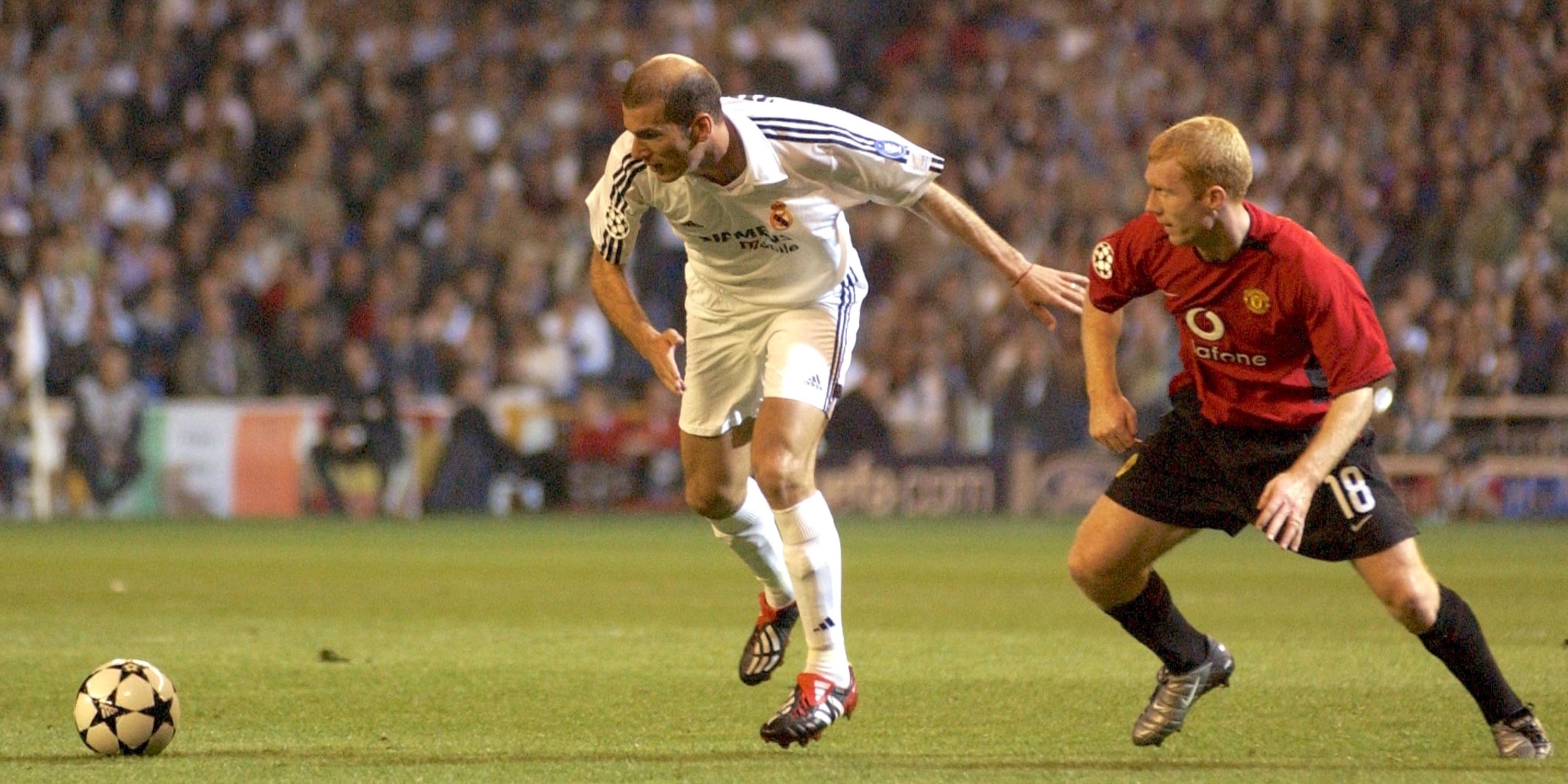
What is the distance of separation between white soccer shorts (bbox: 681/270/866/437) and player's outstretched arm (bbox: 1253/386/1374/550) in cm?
147

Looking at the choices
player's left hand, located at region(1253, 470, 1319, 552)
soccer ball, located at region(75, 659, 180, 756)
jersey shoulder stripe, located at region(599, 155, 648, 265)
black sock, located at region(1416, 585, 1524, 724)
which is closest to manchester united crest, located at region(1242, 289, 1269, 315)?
player's left hand, located at region(1253, 470, 1319, 552)

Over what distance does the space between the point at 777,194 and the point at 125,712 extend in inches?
87.9

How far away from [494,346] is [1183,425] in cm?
1302

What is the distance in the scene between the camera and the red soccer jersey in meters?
4.97

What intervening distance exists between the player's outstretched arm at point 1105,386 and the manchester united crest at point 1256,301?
0.37 meters

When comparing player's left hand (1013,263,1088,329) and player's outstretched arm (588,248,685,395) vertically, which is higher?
player's left hand (1013,263,1088,329)

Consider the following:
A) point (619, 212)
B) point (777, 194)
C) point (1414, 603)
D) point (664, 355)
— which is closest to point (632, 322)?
point (664, 355)

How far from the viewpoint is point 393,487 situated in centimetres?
1741

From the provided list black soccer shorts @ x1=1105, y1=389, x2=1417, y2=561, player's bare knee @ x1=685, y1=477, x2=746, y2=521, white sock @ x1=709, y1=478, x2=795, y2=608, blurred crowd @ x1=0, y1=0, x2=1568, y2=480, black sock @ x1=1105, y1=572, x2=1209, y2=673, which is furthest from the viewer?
blurred crowd @ x1=0, y1=0, x2=1568, y2=480

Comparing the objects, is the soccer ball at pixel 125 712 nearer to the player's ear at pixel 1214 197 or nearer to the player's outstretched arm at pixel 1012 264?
the player's outstretched arm at pixel 1012 264

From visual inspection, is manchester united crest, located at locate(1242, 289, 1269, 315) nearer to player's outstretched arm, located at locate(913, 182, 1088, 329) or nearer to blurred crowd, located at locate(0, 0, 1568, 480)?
player's outstretched arm, located at locate(913, 182, 1088, 329)

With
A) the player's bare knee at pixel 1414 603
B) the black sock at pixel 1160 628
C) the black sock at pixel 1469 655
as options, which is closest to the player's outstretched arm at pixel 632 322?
the black sock at pixel 1160 628

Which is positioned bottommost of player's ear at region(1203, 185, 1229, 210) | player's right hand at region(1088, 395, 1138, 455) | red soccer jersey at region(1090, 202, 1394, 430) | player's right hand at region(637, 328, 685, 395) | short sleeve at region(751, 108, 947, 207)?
player's right hand at region(1088, 395, 1138, 455)

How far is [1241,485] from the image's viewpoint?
5215mm
